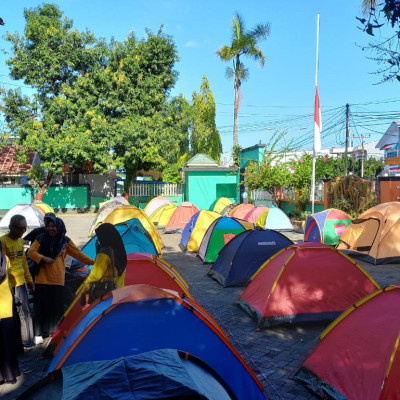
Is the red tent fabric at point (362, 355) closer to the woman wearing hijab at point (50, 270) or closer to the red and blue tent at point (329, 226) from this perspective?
the woman wearing hijab at point (50, 270)

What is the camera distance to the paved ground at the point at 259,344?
14.3ft

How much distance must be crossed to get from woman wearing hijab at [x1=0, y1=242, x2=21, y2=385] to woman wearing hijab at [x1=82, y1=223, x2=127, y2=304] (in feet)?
2.64

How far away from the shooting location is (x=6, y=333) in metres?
4.34

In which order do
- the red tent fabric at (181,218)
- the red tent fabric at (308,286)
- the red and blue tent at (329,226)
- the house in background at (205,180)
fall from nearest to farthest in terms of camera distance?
the red tent fabric at (308,286) < the red and blue tent at (329,226) < the red tent fabric at (181,218) < the house in background at (205,180)

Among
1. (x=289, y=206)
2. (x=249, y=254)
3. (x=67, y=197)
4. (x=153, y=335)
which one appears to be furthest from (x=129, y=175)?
(x=153, y=335)

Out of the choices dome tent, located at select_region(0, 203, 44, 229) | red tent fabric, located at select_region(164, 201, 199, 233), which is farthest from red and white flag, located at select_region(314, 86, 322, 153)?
dome tent, located at select_region(0, 203, 44, 229)

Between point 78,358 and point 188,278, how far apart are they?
223 inches

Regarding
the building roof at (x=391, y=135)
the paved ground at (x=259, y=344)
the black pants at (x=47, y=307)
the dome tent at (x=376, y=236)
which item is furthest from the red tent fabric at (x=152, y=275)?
the building roof at (x=391, y=135)

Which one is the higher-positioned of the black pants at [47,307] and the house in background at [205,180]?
the house in background at [205,180]

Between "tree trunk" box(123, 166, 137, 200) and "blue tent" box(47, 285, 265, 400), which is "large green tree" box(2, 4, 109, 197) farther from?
"blue tent" box(47, 285, 265, 400)

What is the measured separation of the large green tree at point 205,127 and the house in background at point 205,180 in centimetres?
889

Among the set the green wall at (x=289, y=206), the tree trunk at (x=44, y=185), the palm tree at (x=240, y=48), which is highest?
the palm tree at (x=240, y=48)

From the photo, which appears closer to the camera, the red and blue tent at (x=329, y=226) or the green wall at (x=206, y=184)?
the red and blue tent at (x=329, y=226)

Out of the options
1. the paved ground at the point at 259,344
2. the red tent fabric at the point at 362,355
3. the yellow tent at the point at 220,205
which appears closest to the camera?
the red tent fabric at the point at 362,355
